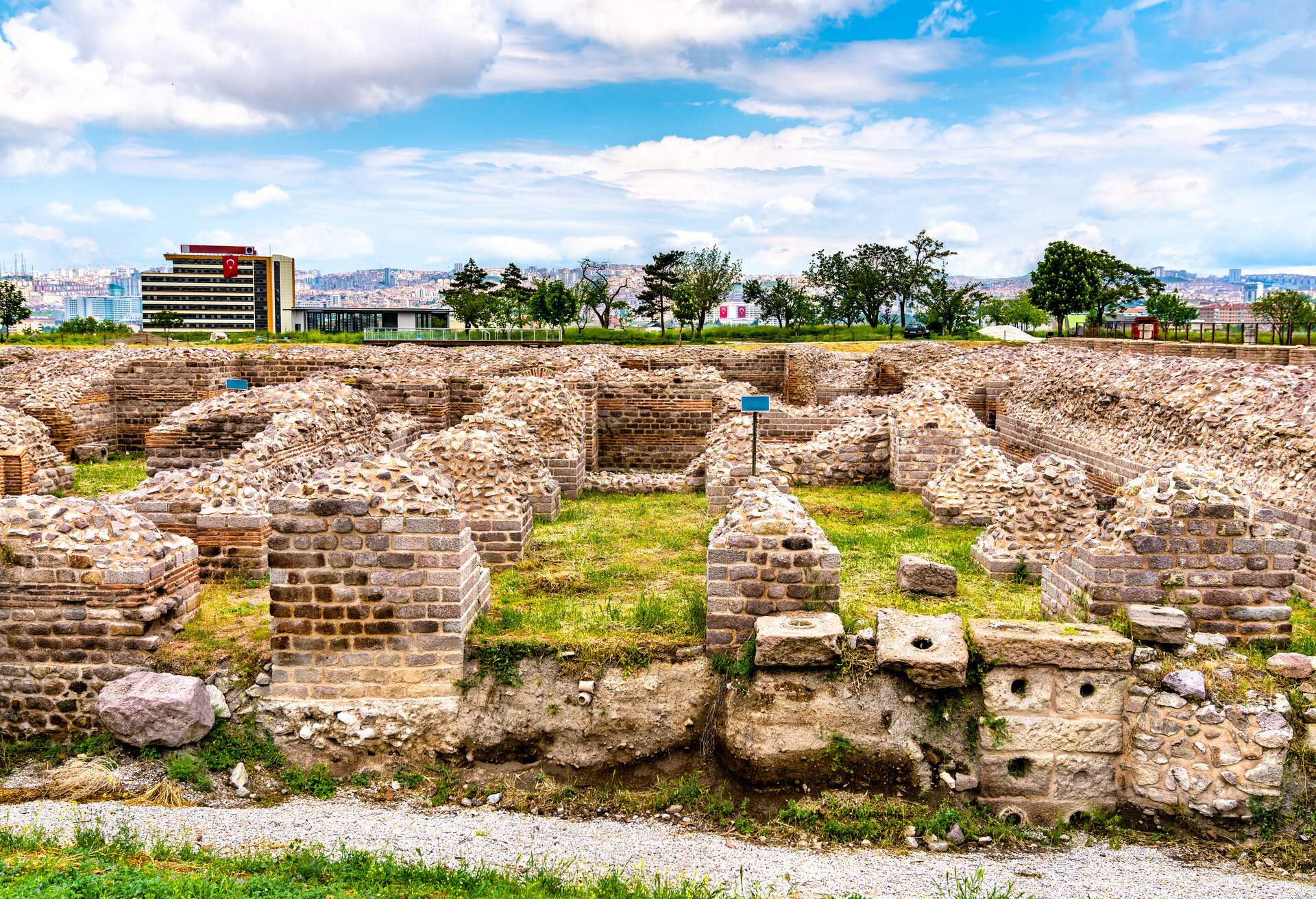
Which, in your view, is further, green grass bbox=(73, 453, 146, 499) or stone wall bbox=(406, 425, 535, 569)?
green grass bbox=(73, 453, 146, 499)

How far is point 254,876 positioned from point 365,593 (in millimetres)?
2120

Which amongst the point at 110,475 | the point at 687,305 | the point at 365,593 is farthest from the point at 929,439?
the point at 687,305

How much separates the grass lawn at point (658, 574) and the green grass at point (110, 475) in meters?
6.92

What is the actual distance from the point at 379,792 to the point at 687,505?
660cm

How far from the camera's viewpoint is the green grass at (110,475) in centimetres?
1397

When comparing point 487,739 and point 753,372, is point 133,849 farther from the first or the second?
point 753,372

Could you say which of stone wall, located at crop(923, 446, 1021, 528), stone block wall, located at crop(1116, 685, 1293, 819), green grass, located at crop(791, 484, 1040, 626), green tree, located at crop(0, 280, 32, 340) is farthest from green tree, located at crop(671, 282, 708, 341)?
stone block wall, located at crop(1116, 685, 1293, 819)

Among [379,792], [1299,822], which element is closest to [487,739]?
[379,792]

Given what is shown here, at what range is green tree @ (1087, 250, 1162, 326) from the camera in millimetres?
57812

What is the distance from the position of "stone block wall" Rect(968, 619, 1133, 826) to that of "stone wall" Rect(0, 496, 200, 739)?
Result: 20.0 ft

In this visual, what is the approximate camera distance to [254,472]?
9.52 meters

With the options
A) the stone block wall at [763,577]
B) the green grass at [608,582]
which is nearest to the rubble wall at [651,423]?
the green grass at [608,582]

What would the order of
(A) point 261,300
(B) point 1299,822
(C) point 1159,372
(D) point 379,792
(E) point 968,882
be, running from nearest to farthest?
1. (E) point 968,882
2. (B) point 1299,822
3. (D) point 379,792
4. (C) point 1159,372
5. (A) point 261,300

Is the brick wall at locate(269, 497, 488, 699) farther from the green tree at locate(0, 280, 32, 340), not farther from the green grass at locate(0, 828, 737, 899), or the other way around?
the green tree at locate(0, 280, 32, 340)
